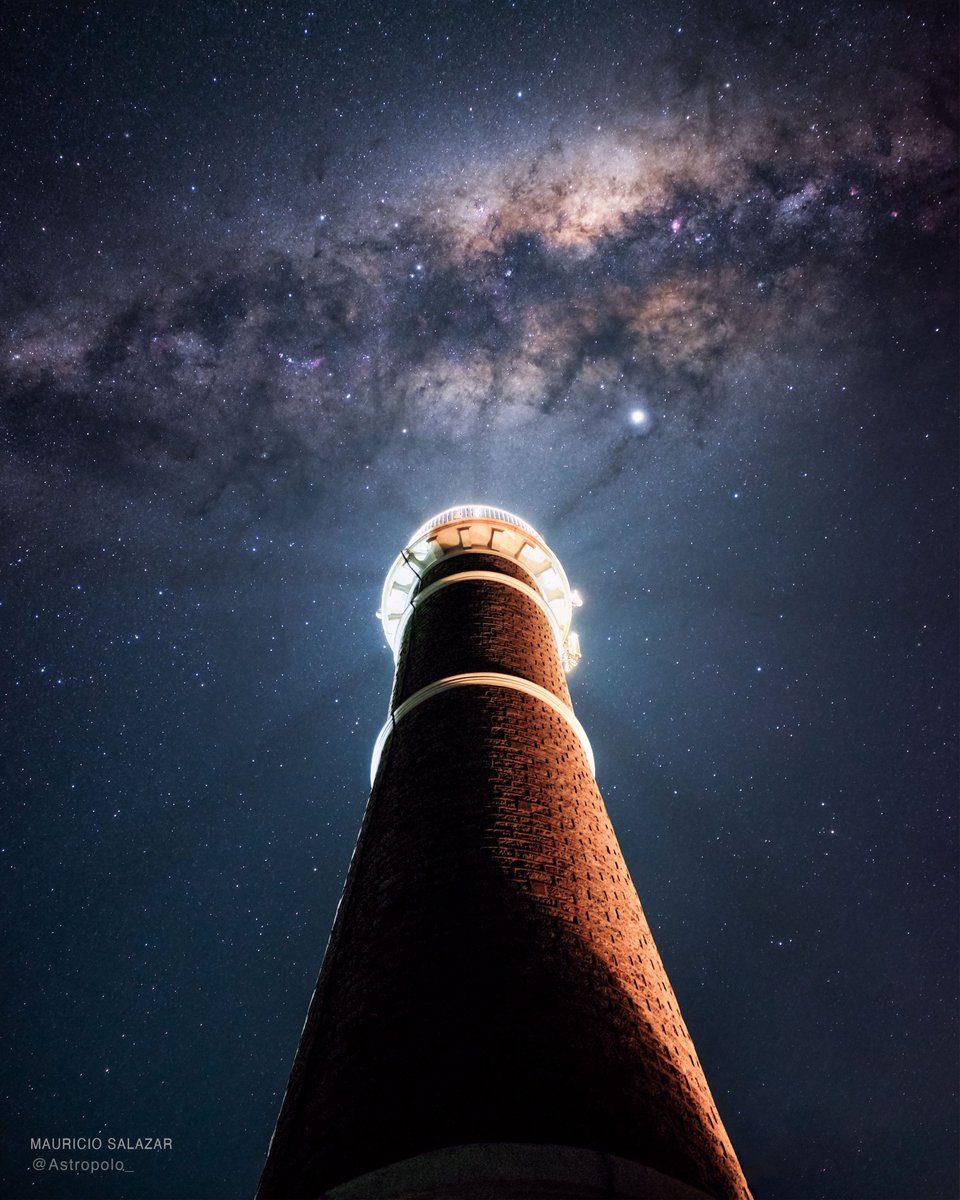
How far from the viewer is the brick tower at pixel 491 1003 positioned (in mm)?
4125

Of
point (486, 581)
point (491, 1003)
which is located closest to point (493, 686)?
point (486, 581)

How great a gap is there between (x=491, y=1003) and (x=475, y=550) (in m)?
8.33

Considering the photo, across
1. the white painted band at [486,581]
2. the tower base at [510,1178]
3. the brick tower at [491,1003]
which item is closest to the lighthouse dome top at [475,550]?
the white painted band at [486,581]

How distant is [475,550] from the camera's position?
1234cm

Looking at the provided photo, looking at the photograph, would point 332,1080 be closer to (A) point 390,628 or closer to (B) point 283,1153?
(B) point 283,1153

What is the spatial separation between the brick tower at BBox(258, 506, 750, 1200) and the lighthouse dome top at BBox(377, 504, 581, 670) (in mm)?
4095

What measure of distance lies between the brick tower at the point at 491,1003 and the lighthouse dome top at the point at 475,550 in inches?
161

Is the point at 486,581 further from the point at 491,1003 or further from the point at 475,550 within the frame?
the point at 491,1003

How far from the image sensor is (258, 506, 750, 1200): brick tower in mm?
4125

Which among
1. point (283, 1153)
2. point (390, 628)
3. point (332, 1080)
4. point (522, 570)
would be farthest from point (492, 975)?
point (390, 628)

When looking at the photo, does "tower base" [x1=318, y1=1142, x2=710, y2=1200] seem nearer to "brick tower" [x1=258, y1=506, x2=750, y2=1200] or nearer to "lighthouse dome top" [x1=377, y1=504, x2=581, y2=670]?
"brick tower" [x1=258, y1=506, x2=750, y2=1200]

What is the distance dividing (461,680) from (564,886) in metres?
3.12

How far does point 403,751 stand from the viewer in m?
8.15

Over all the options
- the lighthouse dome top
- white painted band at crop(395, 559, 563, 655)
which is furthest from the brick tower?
the lighthouse dome top
